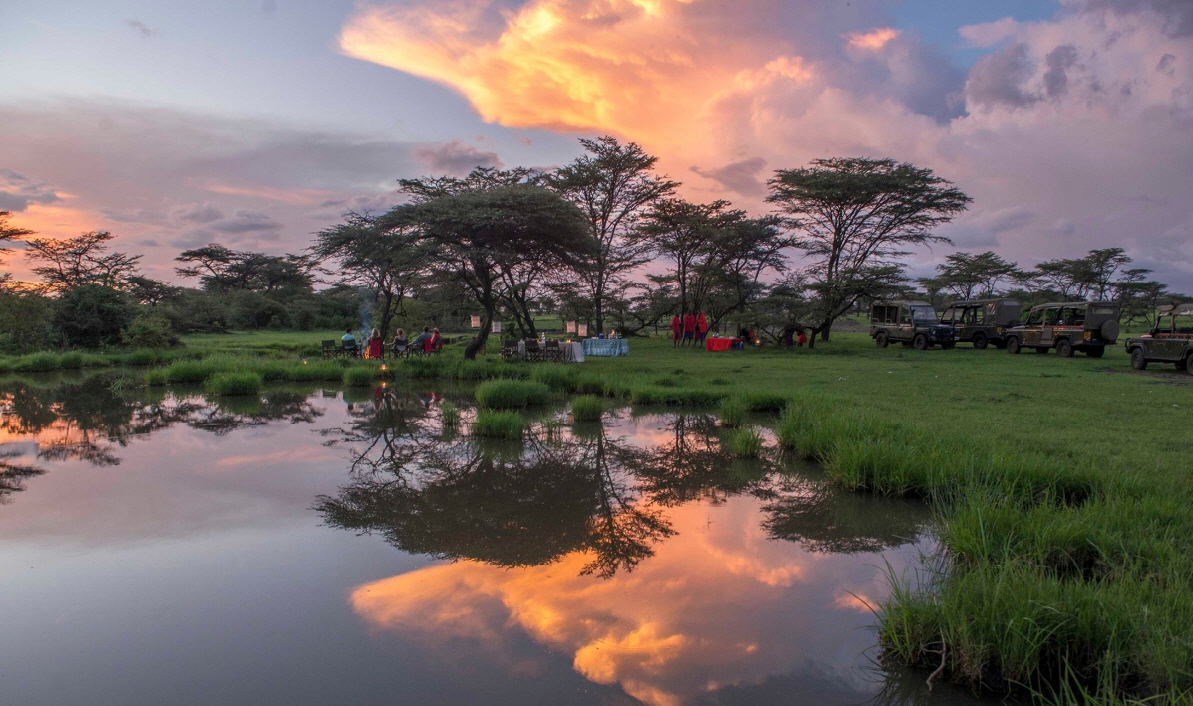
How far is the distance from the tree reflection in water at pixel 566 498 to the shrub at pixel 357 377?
597 centimetres

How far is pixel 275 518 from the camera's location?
5.54 m

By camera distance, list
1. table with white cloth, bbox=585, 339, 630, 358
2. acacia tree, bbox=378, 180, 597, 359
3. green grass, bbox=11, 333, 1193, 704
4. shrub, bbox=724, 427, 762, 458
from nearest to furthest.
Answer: green grass, bbox=11, 333, 1193, 704 < shrub, bbox=724, 427, 762, 458 < acacia tree, bbox=378, 180, 597, 359 < table with white cloth, bbox=585, 339, 630, 358

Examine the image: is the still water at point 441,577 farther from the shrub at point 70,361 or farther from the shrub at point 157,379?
the shrub at point 70,361

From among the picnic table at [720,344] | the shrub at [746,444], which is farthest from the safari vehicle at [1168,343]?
the shrub at [746,444]

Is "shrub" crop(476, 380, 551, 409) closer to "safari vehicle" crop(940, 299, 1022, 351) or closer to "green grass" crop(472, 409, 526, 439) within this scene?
"green grass" crop(472, 409, 526, 439)

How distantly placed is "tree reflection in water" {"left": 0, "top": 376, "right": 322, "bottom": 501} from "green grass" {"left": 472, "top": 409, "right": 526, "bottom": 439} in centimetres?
337

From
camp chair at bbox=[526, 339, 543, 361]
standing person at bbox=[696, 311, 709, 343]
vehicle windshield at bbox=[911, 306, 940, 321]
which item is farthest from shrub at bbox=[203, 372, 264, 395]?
vehicle windshield at bbox=[911, 306, 940, 321]

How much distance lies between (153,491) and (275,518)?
5.98 feet

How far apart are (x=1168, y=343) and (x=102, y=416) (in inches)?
842

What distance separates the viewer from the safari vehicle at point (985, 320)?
24.1 m

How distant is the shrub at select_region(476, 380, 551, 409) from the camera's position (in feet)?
36.8

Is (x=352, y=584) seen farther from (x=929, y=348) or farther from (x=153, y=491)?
(x=929, y=348)

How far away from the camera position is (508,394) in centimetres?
1134

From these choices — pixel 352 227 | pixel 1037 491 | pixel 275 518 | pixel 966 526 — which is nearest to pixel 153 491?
pixel 275 518
